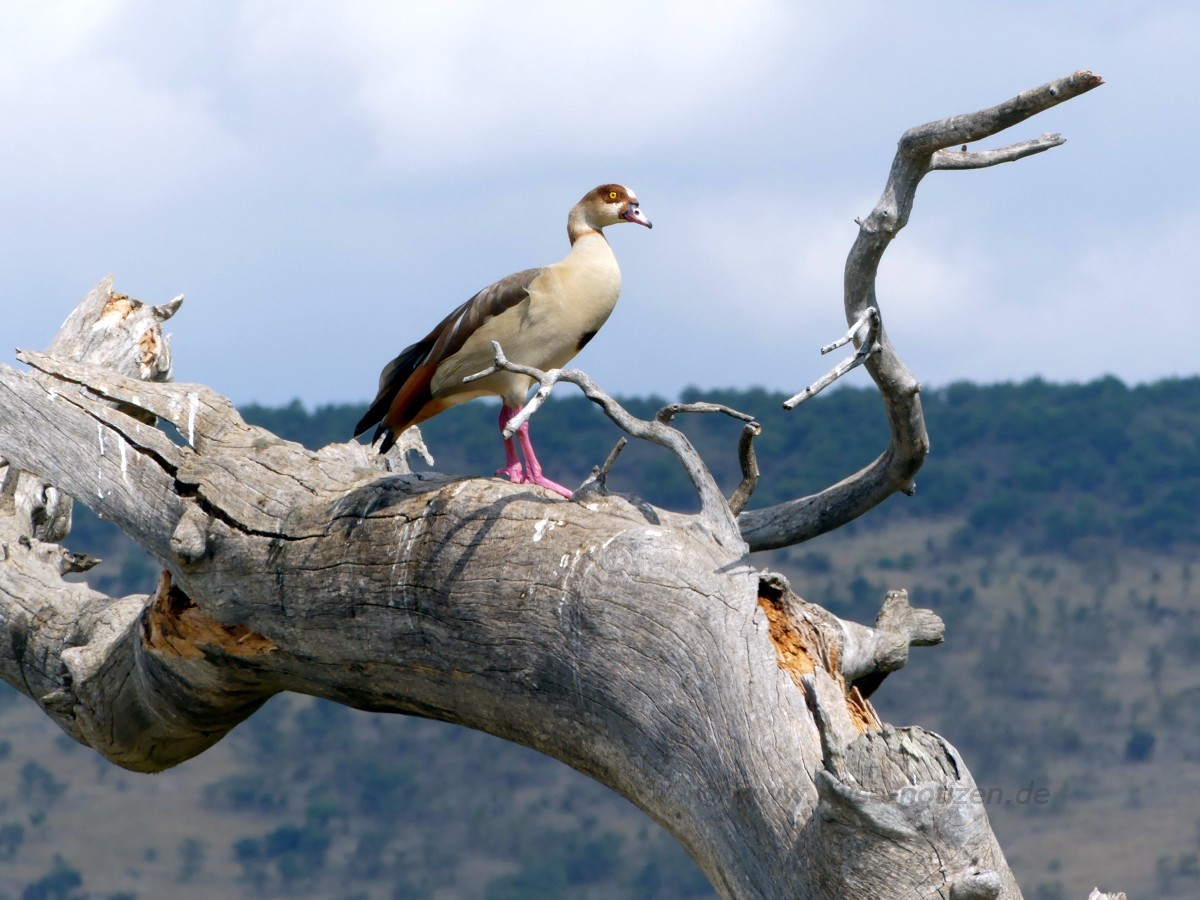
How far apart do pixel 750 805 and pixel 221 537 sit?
5.84ft

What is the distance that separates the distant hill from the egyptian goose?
43.6 meters

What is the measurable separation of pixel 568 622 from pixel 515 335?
1.41m

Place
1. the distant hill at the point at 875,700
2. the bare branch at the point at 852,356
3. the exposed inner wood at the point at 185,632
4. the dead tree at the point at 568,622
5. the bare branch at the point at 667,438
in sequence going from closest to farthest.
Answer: the dead tree at the point at 568,622 < the bare branch at the point at 852,356 < the bare branch at the point at 667,438 < the exposed inner wood at the point at 185,632 < the distant hill at the point at 875,700

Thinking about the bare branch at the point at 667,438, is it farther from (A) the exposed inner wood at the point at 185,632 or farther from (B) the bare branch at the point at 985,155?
(A) the exposed inner wood at the point at 185,632

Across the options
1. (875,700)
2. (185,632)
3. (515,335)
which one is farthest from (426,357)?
(875,700)

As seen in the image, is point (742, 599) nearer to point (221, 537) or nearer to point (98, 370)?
point (221, 537)

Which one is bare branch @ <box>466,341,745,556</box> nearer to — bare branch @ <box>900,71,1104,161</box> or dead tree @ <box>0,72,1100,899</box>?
dead tree @ <box>0,72,1100,899</box>

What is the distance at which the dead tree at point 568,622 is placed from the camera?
312cm

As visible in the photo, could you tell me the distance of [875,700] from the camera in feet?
160

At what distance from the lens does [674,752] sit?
3391 mm

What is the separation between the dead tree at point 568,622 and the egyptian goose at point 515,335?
1.28 ft

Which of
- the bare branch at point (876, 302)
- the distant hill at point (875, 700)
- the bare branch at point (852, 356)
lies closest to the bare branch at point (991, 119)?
the bare branch at point (876, 302)

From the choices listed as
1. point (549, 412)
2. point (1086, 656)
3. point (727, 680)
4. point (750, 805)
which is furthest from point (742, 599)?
point (549, 412)

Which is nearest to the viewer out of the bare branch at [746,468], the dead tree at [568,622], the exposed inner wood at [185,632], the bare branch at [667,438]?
the dead tree at [568,622]
